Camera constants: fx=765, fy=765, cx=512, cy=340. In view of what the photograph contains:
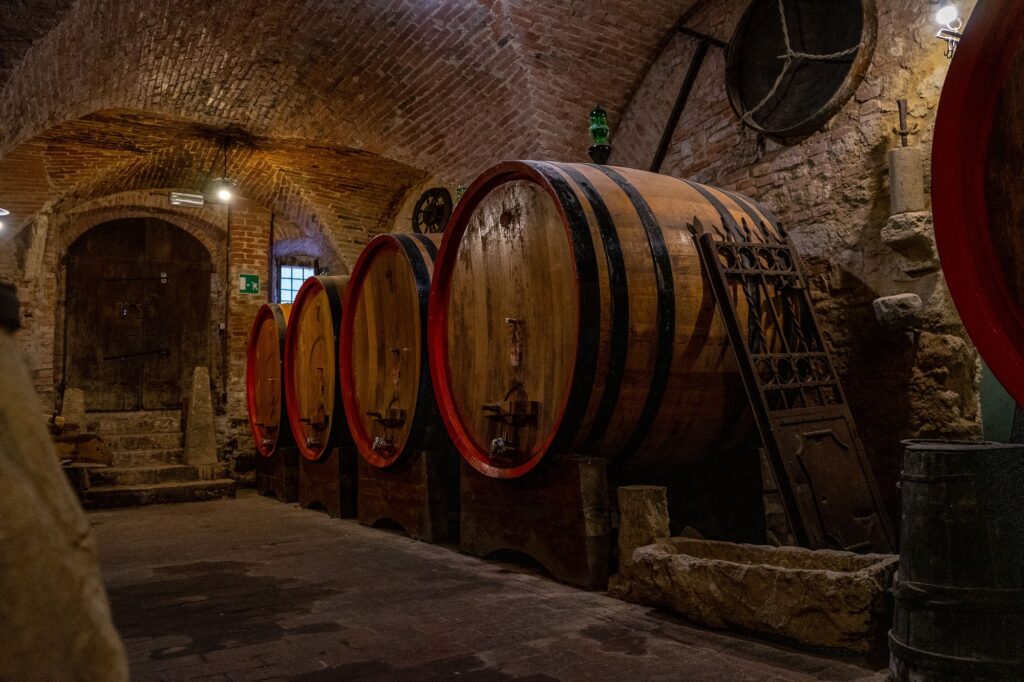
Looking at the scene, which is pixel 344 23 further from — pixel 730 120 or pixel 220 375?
pixel 220 375

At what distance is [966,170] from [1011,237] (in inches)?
6.8

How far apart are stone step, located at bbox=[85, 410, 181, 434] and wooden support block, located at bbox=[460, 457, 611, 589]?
7.48m

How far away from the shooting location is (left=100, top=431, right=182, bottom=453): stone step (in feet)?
30.1

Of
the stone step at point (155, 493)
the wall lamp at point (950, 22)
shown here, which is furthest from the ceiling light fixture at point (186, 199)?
the wall lamp at point (950, 22)

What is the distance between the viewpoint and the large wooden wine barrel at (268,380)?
7055 millimetres

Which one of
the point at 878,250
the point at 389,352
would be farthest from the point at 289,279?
the point at 878,250

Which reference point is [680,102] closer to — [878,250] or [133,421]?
[878,250]

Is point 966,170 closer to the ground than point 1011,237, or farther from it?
farther from it

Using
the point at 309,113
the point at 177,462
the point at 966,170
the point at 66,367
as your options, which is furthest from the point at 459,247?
the point at 66,367

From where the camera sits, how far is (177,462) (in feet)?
30.2

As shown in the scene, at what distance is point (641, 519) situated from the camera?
3.06 metres

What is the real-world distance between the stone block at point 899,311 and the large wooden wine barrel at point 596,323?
2.17 ft

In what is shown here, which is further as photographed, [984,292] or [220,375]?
[220,375]

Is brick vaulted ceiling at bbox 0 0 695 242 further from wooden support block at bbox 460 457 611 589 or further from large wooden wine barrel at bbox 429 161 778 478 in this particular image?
wooden support block at bbox 460 457 611 589
